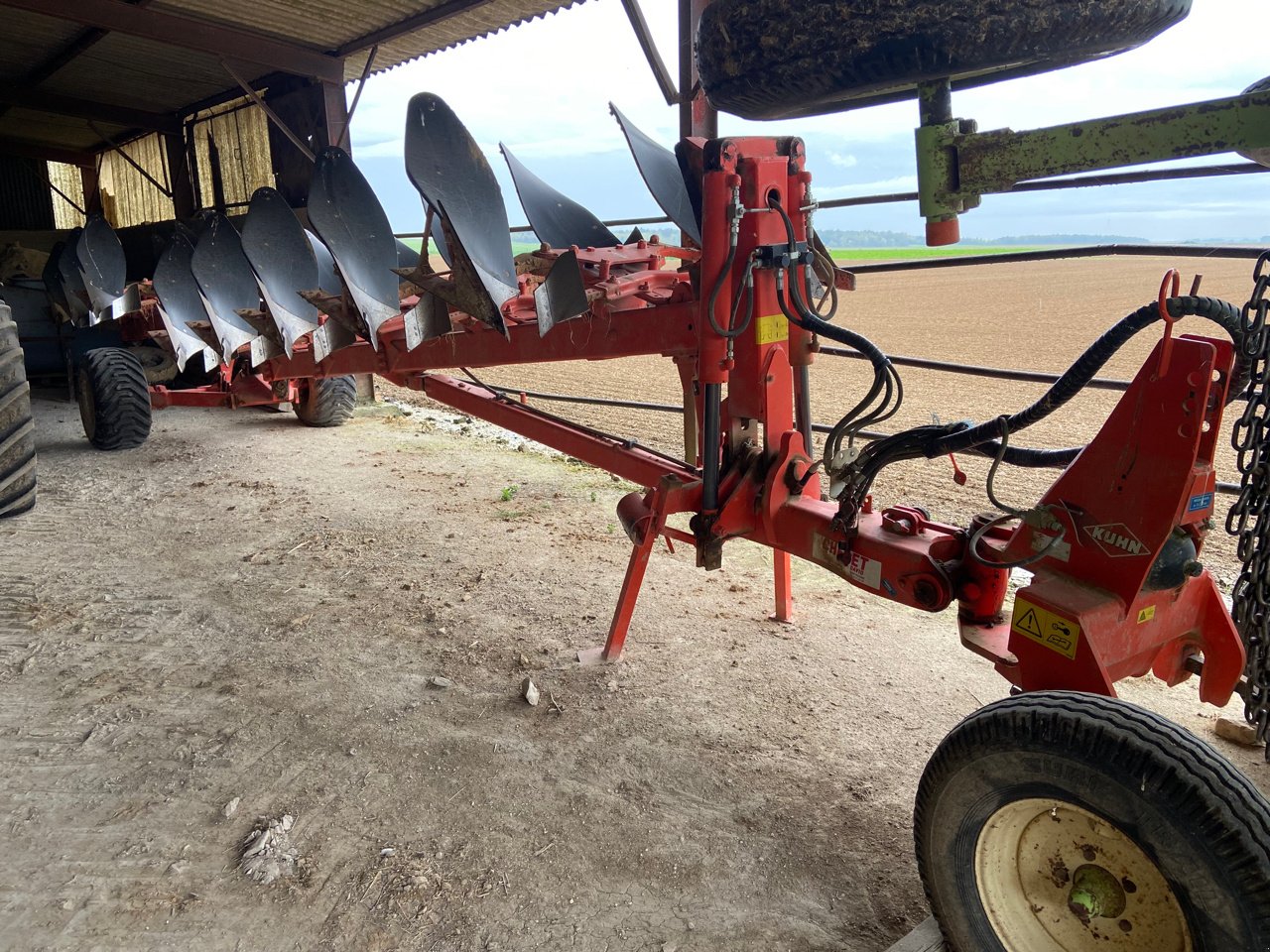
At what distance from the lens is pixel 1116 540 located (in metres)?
1.67

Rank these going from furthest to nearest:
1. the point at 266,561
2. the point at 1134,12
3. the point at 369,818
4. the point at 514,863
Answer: the point at 266,561 < the point at 369,818 < the point at 514,863 < the point at 1134,12

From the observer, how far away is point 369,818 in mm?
2236

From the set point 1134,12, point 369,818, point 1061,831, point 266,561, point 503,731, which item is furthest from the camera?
point 266,561

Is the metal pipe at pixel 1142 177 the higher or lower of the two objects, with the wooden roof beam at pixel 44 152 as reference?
lower

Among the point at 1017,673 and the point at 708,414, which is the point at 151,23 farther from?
the point at 1017,673

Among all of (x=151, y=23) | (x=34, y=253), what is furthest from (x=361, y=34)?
(x=34, y=253)

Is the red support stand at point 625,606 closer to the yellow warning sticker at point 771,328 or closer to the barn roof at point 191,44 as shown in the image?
the yellow warning sticker at point 771,328

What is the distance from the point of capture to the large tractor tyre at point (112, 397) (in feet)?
18.6

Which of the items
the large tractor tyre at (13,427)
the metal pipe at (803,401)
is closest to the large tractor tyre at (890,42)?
the metal pipe at (803,401)

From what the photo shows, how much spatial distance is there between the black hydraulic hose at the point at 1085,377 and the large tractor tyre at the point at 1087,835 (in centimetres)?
63

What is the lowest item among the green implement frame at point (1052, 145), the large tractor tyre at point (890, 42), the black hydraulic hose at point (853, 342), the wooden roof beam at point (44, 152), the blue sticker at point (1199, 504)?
the blue sticker at point (1199, 504)

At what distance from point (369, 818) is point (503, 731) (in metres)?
0.50

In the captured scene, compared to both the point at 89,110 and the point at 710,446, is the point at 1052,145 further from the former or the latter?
the point at 89,110

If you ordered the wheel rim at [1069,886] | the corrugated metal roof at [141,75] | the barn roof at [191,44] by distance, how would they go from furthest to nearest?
1. the corrugated metal roof at [141,75]
2. the barn roof at [191,44]
3. the wheel rim at [1069,886]
